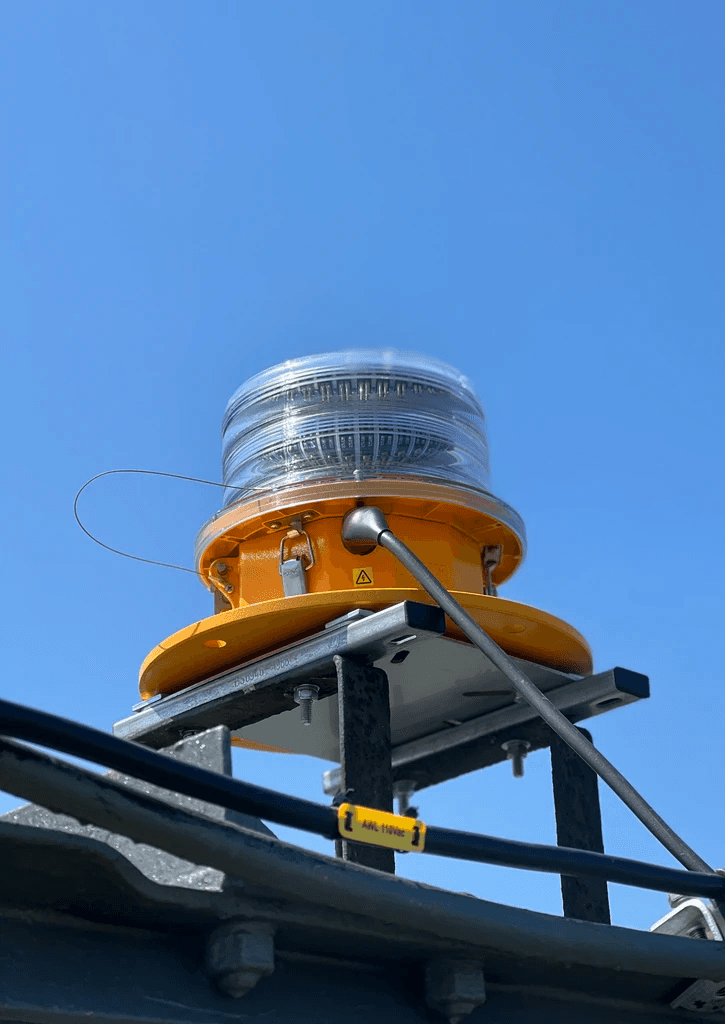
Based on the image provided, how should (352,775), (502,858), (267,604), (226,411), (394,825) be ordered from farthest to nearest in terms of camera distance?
1. (226,411)
2. (267,604)
3. (352,775)
4. (502,858)
5. (394,825)

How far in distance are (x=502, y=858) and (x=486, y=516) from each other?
20.1 ft

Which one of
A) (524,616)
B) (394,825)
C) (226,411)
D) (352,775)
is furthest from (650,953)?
(226,411)

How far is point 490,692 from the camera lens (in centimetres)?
1021

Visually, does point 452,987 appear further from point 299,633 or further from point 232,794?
point 299,633

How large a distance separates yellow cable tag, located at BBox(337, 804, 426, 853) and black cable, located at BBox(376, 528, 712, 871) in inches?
103

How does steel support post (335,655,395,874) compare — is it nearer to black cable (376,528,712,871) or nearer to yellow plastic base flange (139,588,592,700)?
yellow plastic base flange (139,588,592,700)

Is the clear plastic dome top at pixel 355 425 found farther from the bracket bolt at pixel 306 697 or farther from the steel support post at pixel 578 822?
the steel support post at pixel 578 822

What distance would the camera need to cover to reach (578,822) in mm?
9422

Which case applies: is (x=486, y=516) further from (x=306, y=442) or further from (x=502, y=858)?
(x=502, y=858)

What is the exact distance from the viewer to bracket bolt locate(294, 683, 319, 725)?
9109 mm

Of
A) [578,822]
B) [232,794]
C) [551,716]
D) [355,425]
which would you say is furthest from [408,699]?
[232,794]

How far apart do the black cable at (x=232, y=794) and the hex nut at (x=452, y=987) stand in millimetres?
395

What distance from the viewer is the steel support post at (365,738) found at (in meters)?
8.21

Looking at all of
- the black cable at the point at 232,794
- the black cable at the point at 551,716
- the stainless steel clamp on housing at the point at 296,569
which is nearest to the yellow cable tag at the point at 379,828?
the black cable at the point at 232,794
